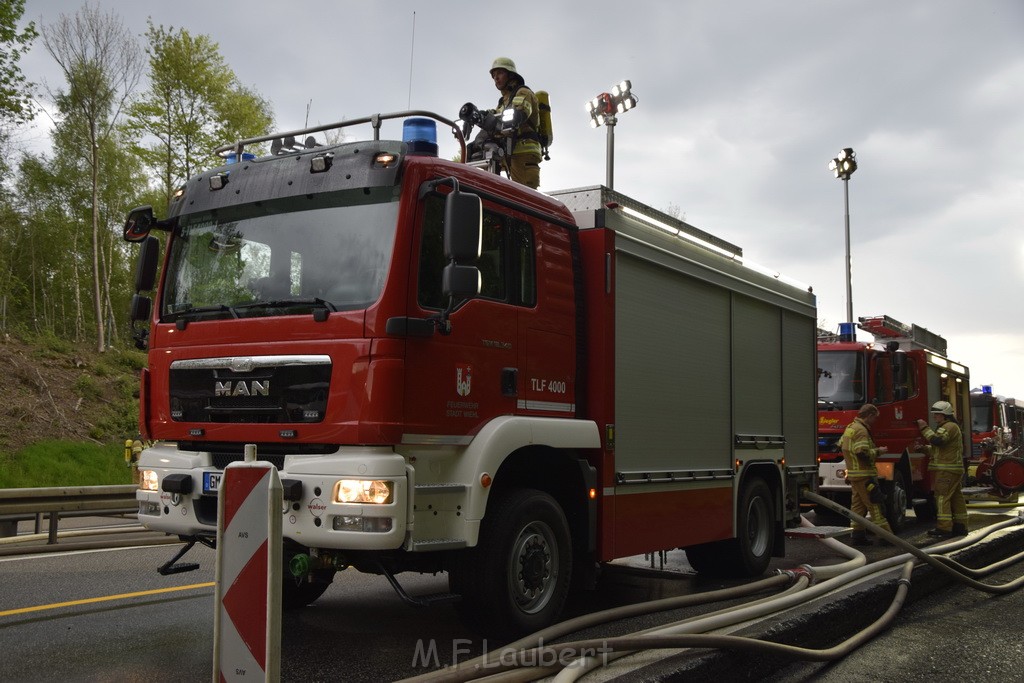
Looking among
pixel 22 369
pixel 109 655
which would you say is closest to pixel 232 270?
pixel 109 655

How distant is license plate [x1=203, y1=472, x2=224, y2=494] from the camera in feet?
17.9

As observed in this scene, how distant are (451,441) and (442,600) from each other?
86 cm

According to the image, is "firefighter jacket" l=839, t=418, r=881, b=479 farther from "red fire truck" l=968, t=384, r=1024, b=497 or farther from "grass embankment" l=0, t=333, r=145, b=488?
"grass embankment" l=0, t=333, r=145, b=488

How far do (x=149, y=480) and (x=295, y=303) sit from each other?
4.90 feet

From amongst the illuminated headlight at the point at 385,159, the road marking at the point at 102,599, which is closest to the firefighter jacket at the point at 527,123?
the illuminated headlight at the point at 385,159

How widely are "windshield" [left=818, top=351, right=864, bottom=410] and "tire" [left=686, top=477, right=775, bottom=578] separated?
532cm

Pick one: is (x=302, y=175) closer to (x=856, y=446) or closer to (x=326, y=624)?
(x=326, y=624)

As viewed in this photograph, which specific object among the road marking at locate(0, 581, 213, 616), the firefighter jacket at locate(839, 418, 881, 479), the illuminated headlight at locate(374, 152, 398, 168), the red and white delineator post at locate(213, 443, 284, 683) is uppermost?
the illuminated headlight at locate(374, 152, 398, 168)

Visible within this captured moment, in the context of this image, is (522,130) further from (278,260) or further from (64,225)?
(64,225)

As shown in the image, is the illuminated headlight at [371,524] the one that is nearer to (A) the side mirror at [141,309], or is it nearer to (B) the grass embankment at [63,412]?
(A) the side mirror at [141,309]

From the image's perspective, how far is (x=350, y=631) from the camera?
606 centimetres

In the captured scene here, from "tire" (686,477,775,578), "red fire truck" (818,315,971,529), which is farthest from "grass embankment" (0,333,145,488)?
"tire" (686,477,775,578)

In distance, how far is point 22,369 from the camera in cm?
2300

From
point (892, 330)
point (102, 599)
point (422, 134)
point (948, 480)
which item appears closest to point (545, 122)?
point (422, 134)
